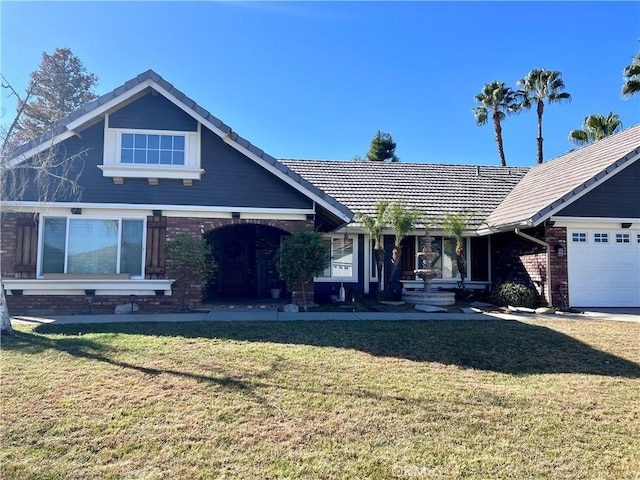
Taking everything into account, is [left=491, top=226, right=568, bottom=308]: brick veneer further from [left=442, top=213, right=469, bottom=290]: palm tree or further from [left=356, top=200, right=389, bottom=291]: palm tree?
[left=356, top=200, right=389, bottom=291]: palm tree

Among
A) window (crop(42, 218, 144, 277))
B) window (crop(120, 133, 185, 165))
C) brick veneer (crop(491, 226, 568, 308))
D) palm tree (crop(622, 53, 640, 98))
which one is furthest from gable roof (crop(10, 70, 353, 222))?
palm tree (crop(622, 53, 640, 98))

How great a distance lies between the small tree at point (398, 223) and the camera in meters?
12.7

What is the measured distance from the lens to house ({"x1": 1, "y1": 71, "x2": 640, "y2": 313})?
10.2 m

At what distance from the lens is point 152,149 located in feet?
35.5

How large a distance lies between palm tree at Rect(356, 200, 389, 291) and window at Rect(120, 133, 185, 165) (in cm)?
606

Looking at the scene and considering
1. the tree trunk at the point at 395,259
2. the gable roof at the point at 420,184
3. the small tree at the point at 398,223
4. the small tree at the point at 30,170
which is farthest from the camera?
the gable roof at the point at 420,184

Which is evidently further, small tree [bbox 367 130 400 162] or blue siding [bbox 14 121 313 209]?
small tree [bbox 367 130 400 162]

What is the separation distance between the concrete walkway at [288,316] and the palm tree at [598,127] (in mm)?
20662

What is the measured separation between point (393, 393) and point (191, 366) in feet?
9.25

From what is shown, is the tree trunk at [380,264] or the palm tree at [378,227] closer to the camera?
the palm tree at [378,227]

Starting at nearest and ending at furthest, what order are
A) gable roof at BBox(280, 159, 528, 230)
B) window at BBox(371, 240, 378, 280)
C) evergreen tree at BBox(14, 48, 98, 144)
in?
window at BBox(371, 240, 378, 280) < gable roof at BBox(280, 159, 528, 230) < evergreen tree at BBox(14, 48, 98, 144)

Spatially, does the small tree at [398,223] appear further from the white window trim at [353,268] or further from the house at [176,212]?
the white window trim at [353,268]

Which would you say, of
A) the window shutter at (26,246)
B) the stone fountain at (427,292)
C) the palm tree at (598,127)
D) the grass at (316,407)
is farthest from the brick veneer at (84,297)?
the palm tree at (598,127)

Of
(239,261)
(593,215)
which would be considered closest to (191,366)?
(239,261)
